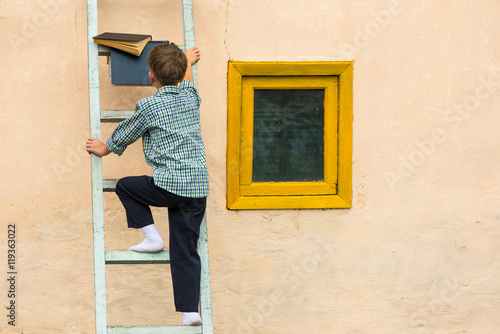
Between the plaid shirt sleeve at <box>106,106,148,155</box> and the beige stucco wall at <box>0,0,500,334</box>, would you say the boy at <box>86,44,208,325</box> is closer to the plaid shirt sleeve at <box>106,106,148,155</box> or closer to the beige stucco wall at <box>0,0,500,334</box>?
the plaid shirt sleeve at <box>106,106,148,155</box>

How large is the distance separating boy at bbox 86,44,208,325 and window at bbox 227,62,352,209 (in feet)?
2.42

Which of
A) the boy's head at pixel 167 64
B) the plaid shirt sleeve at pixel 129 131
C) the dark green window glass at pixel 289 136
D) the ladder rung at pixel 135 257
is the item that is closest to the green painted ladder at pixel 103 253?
the ladder rung at pixel 135 257

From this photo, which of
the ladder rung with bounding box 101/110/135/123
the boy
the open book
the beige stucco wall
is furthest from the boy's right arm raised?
the beige stucco wall

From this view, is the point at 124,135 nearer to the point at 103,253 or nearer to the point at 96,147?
the point at 96,147

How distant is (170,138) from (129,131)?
0.67 feet

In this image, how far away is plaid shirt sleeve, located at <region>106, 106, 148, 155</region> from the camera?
3279 millimetres

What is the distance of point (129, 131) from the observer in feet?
10.8

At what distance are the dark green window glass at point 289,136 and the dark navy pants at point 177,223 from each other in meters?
0.91

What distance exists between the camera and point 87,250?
158 inches

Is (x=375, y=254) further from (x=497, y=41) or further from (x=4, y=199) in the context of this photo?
(x=4, y=199)

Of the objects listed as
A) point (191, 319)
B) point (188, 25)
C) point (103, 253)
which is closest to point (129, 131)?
point (103, 253)

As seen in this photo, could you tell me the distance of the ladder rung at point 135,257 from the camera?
3.33 meters

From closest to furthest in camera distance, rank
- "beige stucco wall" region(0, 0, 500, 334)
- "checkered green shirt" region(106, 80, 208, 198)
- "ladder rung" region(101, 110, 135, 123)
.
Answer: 1. "checkered green shirt" region(106, 80, 208, 198)
2. "ladder rung" region(101, 110, 135, 123)
3. "beige stucco wall" region(0, 0, 500, 334)

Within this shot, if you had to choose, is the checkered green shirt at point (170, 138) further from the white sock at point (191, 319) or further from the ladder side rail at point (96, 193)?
the white sock at point (191, 319)
